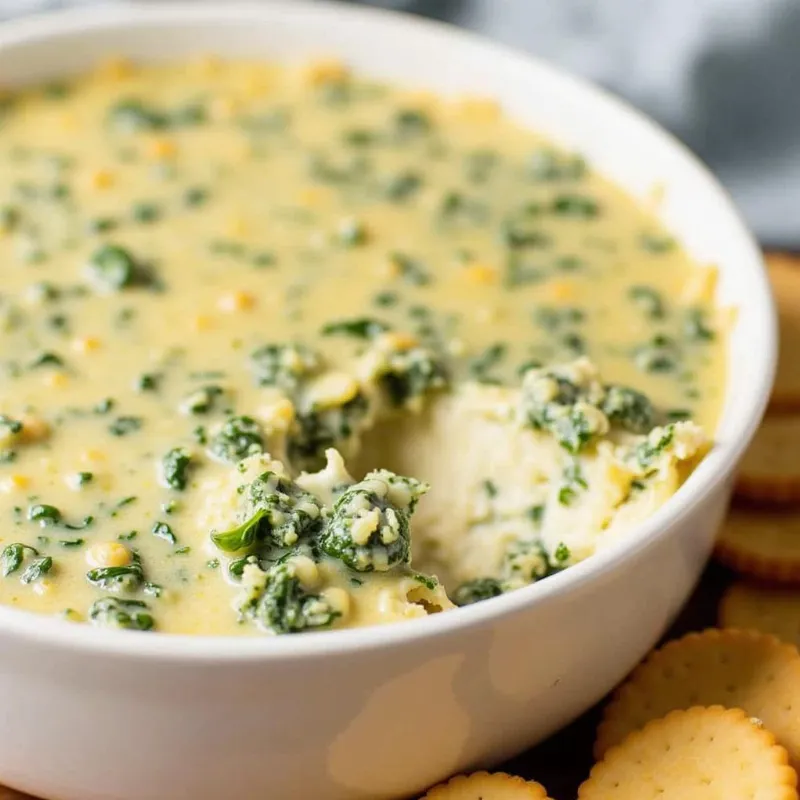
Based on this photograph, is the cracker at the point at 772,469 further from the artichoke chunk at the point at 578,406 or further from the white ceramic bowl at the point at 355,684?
the artichoke chunk at the point at 578,406

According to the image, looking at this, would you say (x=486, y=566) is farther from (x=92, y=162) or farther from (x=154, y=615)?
(x=92, y=162)

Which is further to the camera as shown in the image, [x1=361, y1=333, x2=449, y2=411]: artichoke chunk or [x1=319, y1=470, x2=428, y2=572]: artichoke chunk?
[x1=361, y1=333, x2=449, y2=411]: artichoke chunk

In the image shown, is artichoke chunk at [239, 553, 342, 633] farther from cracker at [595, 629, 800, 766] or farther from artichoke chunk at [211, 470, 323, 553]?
cracker at [595, 629, 800, 766]

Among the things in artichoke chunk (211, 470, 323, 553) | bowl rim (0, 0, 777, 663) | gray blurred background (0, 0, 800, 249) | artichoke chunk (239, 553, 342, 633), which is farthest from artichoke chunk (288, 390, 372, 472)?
gray blurred background (0, 0, 800, 249)

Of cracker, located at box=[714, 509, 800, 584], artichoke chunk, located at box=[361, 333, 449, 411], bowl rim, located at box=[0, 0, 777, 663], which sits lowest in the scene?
cracker, located at box=[714, 509, 800, 584]

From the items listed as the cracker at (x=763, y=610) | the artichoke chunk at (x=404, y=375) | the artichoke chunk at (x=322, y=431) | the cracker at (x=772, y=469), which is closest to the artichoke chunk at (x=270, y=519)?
the artichoke chunk at (x=322, y=431)

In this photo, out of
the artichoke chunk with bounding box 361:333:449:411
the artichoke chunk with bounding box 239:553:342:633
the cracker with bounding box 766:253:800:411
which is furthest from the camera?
the cracker with bounding box 766:253:800:411
